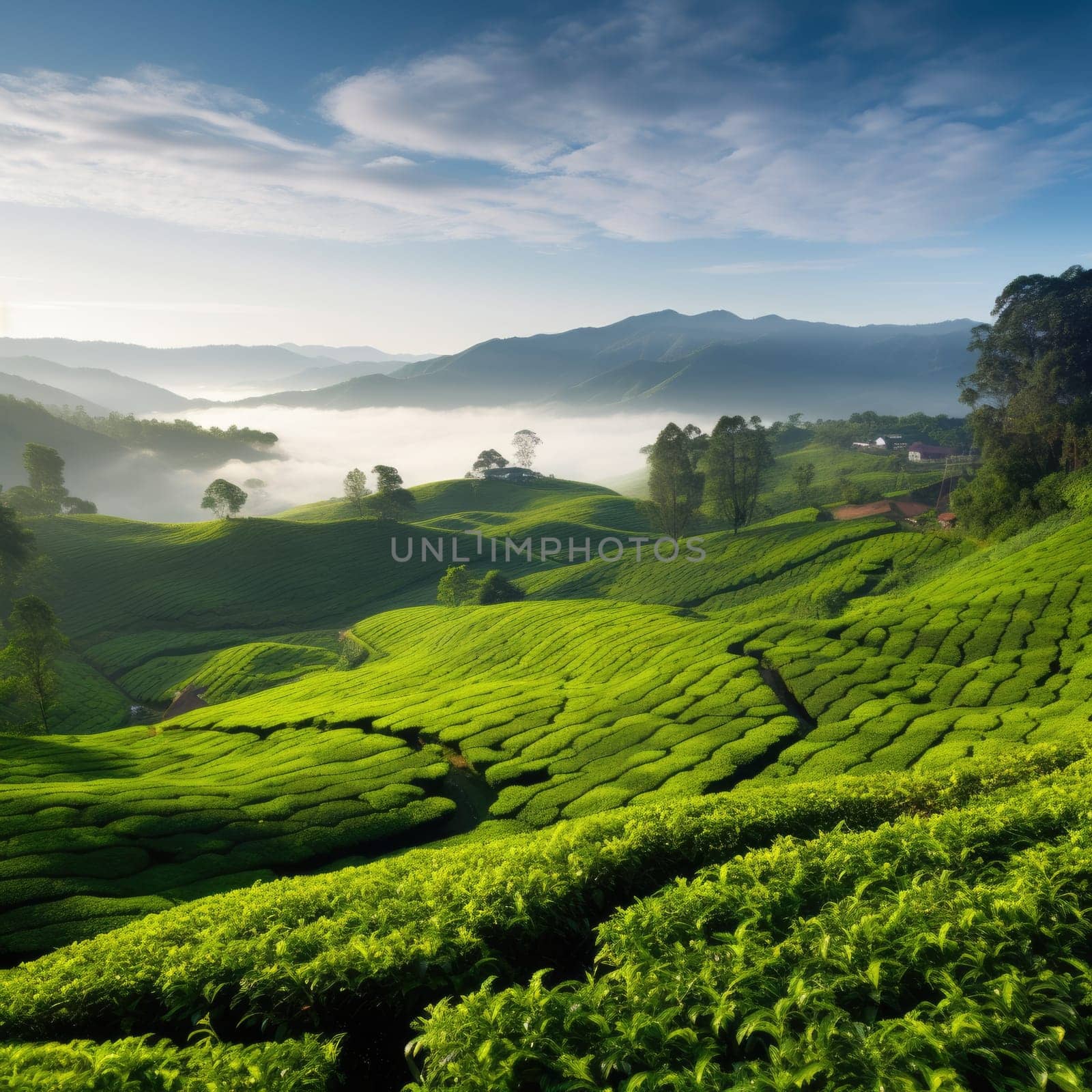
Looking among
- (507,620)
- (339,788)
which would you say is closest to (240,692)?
(507,620)

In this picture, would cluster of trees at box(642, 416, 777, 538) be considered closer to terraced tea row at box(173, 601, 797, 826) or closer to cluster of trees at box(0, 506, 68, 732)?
terraced tea row at box(173, 601, 797, 826)

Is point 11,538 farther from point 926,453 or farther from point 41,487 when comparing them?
point 926,453

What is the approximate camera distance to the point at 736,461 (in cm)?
8688

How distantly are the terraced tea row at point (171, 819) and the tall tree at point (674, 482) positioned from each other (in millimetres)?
69295

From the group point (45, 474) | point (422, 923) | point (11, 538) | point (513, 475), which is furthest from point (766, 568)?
point (45, 474)

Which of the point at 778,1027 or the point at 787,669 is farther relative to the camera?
the point at 787,669

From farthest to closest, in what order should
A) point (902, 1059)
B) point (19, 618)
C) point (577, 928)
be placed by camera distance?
point (19, 618), point (577, 928), point (902, 1059)

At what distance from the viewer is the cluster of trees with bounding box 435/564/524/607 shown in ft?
256

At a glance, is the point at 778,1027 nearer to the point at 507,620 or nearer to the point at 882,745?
the point at 882,745

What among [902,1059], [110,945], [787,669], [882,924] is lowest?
[787,669]

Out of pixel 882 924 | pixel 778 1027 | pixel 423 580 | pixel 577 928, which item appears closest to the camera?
pixel 778 1027

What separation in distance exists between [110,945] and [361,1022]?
5513 millimetres

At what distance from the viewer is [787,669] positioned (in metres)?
32.4

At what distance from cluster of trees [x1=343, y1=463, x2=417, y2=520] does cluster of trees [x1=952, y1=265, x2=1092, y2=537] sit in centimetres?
10719
